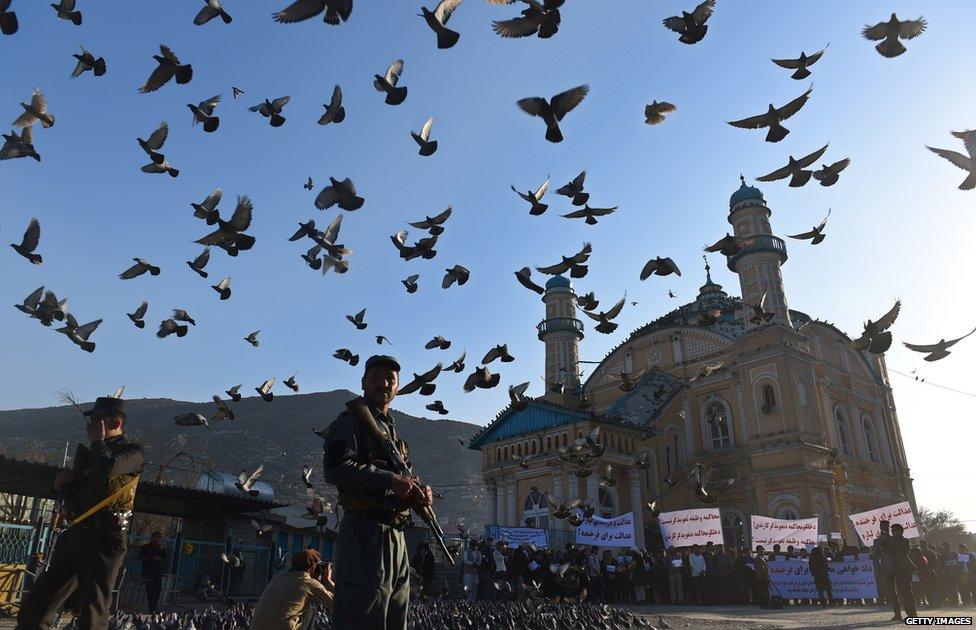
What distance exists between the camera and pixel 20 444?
310 ft

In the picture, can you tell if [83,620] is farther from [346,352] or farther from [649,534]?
[649,534]

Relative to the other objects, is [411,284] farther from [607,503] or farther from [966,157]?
[607,503]

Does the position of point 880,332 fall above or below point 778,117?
below

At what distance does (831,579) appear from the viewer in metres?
18.2

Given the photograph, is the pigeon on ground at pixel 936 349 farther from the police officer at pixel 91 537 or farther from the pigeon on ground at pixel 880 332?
the police officer at pixel 91 537

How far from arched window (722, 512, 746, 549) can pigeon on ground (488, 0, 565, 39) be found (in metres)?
28.0

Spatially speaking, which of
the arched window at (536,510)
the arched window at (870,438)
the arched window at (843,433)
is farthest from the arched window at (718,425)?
the arched window at (536,510)

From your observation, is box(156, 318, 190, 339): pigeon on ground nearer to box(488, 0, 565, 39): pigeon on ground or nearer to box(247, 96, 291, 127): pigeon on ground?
box(247, 96, 291, 127): pigeon on ground

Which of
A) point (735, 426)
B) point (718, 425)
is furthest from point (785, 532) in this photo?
point (718, 425)

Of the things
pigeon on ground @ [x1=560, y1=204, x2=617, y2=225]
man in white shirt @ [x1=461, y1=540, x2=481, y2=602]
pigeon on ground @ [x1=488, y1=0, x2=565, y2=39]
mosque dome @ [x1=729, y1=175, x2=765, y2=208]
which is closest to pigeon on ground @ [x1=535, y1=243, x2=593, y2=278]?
pigeon on ground @ [x1=560, y1=204, x2=617, y2=225]

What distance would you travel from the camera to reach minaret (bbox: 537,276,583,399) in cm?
3847

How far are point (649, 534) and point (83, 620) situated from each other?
2807 centimetres

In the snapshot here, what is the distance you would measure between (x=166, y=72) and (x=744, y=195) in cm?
3142

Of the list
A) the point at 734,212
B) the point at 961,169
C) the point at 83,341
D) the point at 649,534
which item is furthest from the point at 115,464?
the point at 734,212
